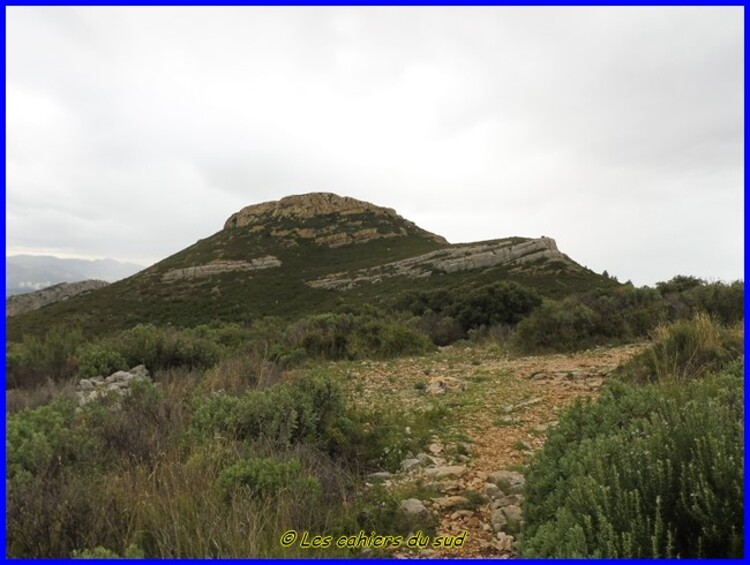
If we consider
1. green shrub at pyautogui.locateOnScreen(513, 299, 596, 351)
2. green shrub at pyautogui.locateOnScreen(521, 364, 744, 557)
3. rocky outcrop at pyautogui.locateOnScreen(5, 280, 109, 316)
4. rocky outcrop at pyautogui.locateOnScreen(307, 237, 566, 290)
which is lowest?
green shrub at pyautogui.locateOnScreen(521, 364, 744, 557)

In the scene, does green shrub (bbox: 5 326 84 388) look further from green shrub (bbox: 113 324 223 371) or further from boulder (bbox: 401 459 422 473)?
boulder (bbox: 401 459 422 473)

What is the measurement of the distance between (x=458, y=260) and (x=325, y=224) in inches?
1306

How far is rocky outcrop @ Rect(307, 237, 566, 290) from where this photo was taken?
137ft

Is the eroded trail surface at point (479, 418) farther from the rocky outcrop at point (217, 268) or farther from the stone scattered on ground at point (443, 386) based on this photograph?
the rocky outcrop at point (217, 268)

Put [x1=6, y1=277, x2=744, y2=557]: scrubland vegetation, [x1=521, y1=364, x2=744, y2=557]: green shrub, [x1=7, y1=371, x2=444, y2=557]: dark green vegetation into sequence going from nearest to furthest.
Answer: [x1=521, y1=364, x2=744, y2=557]: green shrub
[x1=6, y1=277, x2=744, y2=557]: scrubland vegetation
[x1=7, y1=371, x2=444, y2=557]: dark green vegetation

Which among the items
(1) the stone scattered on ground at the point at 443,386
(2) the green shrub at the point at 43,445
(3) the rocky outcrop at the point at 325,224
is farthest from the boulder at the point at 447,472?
(3) the rocky outcrop at the point at 325,224

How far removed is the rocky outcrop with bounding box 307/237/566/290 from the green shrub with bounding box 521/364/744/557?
127 feet

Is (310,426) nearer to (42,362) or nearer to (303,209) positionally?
(42,362)

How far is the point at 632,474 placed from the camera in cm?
237

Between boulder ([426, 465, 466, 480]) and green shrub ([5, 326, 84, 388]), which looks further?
green shrub ([5, 326, 84, 388])

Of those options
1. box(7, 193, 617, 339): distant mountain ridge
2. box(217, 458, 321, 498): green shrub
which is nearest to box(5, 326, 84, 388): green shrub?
box(217, 458, 321, 498): green shrub

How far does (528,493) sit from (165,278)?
5625cm

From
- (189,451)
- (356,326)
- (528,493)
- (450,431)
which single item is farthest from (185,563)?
(356,326)

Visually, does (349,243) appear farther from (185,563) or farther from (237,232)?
(185,563)
